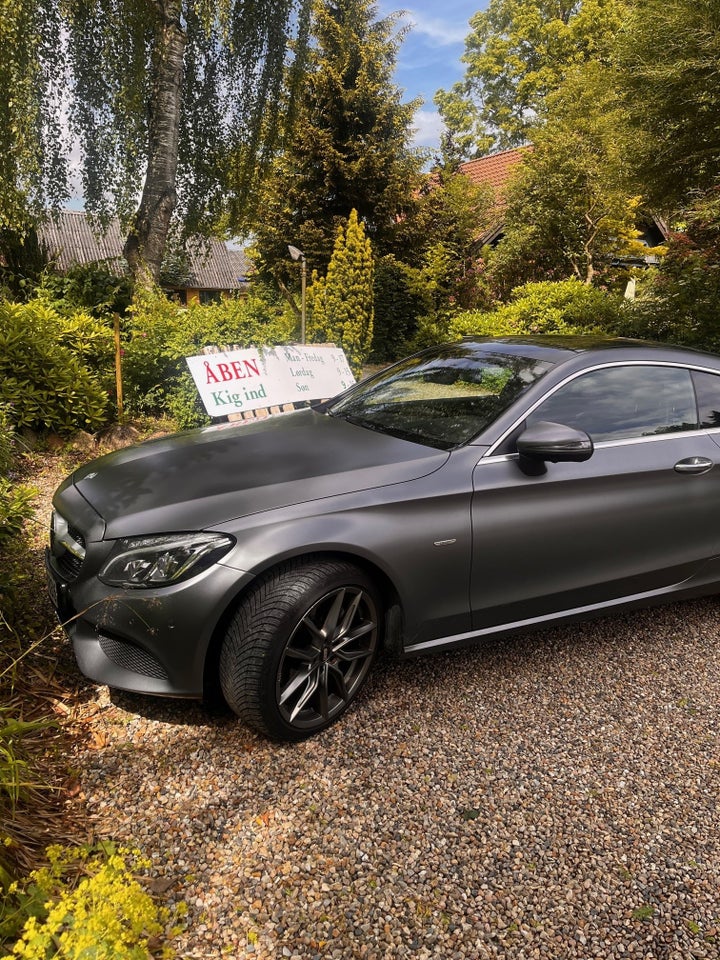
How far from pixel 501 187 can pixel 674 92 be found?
1180 centimetres

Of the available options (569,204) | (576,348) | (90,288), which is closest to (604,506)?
(576,348)

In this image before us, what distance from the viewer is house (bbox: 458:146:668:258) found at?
17.9 meters

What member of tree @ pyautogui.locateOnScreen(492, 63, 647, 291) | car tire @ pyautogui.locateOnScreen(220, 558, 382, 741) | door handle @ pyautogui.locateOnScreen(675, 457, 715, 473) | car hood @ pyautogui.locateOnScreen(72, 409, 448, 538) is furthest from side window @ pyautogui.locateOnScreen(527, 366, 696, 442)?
tree @ pyautogui.locateOnScreen(492, 63, 647, 291)

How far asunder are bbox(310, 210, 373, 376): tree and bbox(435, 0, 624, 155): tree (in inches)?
622

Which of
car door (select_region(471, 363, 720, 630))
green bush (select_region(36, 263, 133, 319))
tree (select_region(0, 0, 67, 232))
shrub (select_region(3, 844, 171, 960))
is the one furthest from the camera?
tree (select_region(0, 0, 67, 232))

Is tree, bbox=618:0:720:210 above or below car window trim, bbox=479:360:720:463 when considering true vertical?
above

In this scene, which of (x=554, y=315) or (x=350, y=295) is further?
(x=350, y=295)

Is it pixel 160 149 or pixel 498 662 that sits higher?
pixel 160 149

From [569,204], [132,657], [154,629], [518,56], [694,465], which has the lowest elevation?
[132,657]

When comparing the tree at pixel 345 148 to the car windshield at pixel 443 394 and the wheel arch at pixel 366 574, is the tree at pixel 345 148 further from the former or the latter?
the wheel arch at pixel 366 574

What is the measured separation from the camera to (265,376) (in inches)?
263

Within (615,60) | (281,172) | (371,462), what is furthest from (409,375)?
(281,172)

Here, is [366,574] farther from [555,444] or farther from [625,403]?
[625,403]

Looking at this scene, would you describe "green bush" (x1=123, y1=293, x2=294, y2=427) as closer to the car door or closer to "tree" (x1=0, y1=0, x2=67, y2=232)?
the car door
